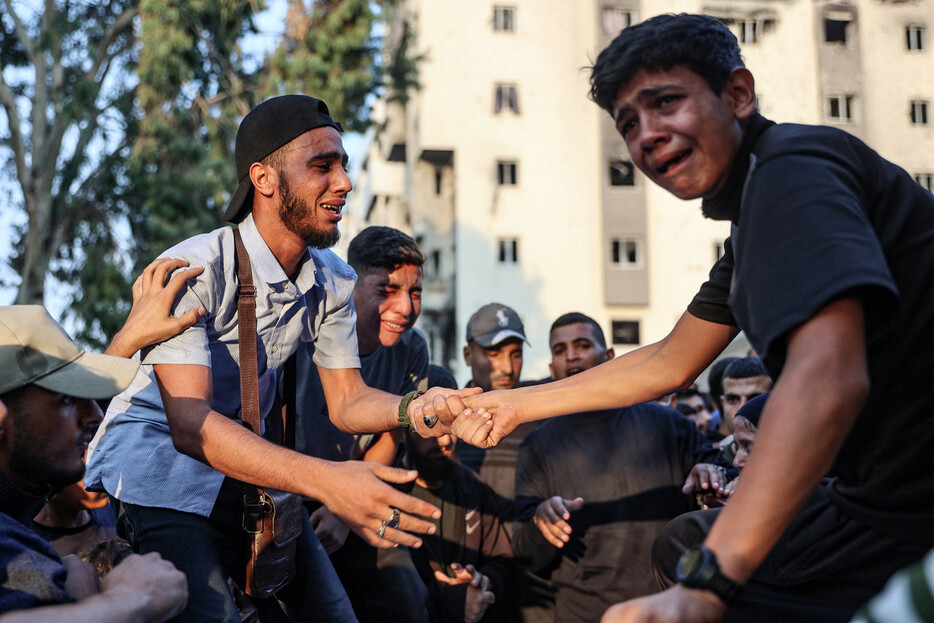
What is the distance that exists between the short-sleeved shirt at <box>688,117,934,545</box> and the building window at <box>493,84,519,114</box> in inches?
1169

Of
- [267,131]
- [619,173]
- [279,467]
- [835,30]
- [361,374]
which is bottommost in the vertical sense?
[279,467]

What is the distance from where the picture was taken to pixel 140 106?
A: 663 inches

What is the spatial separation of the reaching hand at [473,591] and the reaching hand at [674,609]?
3.49m

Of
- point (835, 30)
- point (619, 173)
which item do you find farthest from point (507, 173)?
point (835, 30)

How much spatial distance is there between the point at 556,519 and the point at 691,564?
2.74 meters

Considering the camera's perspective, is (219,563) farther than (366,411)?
No

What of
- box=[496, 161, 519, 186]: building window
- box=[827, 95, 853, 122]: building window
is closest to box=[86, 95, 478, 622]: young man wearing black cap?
box=[496, 161, 519, 186]: building window

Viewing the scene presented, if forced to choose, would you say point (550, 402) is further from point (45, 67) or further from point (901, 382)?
point (45, 67)

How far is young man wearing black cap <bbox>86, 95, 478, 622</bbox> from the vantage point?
3000mm

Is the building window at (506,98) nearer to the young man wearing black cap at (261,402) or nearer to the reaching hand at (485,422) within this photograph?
the young man wearing black cap at (261,402)

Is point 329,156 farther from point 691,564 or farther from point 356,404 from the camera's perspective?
point 691,564

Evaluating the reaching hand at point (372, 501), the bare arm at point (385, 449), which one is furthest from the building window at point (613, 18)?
the reaching hand at point (372, 501)

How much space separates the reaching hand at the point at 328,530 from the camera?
15.9 ft

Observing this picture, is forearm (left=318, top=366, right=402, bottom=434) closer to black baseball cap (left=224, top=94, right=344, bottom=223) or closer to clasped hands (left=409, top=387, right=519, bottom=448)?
clasped hands (left=409, top=387, right=519, bottom=448)
